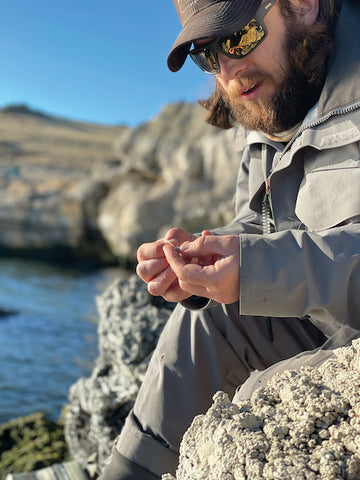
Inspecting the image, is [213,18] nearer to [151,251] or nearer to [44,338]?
[151,251]

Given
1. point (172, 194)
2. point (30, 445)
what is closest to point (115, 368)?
point (30, 445)

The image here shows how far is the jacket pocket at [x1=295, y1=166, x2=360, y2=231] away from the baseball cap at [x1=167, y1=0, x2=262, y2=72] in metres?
0.62

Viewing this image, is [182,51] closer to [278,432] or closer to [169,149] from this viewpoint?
[278,432]

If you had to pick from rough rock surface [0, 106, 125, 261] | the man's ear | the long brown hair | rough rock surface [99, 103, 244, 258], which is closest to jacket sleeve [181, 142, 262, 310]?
the long brown hair

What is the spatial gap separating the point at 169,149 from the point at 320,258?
88.8 ft

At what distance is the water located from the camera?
8.04 meters

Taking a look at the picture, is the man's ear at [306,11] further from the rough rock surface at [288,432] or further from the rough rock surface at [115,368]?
the rough rock surface at [115,368]

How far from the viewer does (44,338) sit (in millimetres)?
11328

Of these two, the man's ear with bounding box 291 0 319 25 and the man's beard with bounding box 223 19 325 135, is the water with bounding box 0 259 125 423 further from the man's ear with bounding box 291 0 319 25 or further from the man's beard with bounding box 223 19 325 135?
the man's ear with bounding box 291 0 319 25

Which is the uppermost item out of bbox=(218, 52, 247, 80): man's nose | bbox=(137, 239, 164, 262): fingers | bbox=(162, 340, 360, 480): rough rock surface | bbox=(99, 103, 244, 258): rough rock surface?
bbox=(99, 103, 244, 258): rough rock surface

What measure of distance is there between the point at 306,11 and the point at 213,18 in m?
0.46

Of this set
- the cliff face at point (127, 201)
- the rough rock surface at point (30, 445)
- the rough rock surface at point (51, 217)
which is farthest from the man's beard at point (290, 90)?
the rough rock surface at point (51, 217)

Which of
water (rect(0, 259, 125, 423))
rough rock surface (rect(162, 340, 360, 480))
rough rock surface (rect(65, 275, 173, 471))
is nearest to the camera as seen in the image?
rough rock surface (rect(162, 340, 360, 480))

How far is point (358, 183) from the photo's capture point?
1945mm
